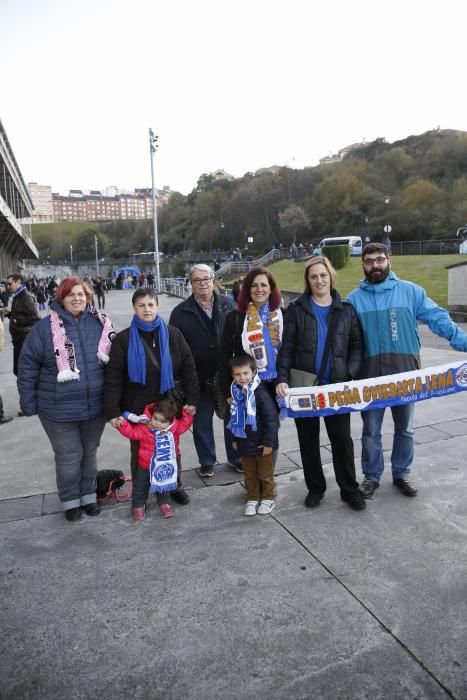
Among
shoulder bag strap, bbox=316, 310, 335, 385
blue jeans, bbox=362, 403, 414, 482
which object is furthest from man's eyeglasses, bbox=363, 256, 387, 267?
blue jeans, bbox=362, 403, 414, 482

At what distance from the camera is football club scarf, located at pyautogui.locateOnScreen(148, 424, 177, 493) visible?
11.7 feet

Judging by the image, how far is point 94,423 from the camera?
3697 mm

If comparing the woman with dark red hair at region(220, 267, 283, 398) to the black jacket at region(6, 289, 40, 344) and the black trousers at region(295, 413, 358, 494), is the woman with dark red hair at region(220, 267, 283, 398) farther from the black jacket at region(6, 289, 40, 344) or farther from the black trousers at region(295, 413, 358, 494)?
the black jacket at region(6, 289, 40, 344)

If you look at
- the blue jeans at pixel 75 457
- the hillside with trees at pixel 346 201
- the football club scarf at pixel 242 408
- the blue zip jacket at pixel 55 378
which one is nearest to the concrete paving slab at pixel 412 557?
the football club scarf at pixel 242 408

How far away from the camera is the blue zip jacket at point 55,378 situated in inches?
136

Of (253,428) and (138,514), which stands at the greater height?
(253,428)

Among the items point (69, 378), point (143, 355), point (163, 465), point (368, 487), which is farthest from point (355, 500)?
point (69, 378)

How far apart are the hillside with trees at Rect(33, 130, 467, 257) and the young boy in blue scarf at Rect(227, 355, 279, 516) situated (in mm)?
50253

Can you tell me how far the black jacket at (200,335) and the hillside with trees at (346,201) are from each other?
163ft

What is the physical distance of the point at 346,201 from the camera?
214ft

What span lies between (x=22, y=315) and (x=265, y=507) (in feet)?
14.9

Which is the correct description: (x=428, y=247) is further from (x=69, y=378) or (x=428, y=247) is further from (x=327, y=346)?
(x=69, y=378)

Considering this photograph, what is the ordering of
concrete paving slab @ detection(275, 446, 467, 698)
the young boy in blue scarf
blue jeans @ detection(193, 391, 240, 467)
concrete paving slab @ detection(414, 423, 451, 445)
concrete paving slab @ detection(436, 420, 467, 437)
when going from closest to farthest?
concrete paving slab @ detection(275, 446, 467, 698)
the young boy in blue scarf
blue jeans @ detection(193, 391, 240, 467)
concrete paving slab @ detection(414, 423, 451, 445)
concrete paving slab @ detection(436, 420, 467, 437)

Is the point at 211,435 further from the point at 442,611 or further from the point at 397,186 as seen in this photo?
the point at 397,186
